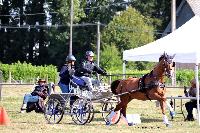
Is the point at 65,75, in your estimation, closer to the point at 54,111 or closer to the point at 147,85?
Result: the point at 54,111

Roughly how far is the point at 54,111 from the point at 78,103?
76cm

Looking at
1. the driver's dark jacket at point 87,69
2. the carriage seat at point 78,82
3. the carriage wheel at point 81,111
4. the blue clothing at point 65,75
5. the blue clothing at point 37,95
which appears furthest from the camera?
the blue clothing at point 37,95

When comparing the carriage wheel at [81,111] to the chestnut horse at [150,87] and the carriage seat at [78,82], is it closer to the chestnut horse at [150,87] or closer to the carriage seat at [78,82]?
the carriage seat at [78,82]

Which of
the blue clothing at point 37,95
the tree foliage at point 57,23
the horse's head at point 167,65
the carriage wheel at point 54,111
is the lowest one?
the carriage wheel at point 54,111

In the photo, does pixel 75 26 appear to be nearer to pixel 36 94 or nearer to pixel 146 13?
pixel 146 13

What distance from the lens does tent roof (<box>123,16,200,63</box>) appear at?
18247 millimetres

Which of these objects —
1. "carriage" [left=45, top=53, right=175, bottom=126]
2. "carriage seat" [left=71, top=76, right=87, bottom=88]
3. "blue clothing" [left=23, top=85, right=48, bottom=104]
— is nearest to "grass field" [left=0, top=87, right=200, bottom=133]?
"carriage" [left=45, top=53, right=175, bottom=126]

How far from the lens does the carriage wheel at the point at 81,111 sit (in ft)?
55.2

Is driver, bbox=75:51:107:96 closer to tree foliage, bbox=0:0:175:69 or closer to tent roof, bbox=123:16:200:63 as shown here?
tent roof, bbox=123:16:200:63

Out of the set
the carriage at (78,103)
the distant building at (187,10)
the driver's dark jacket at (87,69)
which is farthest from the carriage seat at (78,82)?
the distant building at (187,10)

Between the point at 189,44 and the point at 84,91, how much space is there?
354cm

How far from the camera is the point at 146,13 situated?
76438 millimetres

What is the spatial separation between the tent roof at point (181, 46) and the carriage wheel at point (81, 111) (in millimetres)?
3269

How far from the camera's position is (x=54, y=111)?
1728 centimetres
